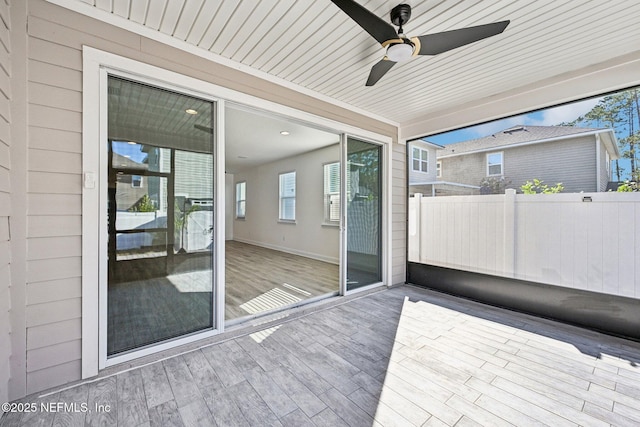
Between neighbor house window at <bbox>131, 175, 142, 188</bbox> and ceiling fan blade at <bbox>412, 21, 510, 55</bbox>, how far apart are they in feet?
7.73

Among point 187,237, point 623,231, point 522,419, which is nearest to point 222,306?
point 187,237

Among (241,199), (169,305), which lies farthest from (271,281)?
(241,199)

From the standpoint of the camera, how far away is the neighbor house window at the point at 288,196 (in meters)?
7.04

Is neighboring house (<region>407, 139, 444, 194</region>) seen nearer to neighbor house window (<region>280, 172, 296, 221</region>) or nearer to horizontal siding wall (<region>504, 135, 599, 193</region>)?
horizontal siding wall (<region>504, 135, 599, 193</region>)

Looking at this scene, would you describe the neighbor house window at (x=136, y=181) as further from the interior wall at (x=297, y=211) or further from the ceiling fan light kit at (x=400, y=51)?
the interior wall at (x=297, y=211)

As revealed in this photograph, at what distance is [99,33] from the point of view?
1.92 m

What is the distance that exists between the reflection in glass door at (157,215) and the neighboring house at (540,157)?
3.27 m

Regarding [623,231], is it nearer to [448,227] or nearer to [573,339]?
[573,339]

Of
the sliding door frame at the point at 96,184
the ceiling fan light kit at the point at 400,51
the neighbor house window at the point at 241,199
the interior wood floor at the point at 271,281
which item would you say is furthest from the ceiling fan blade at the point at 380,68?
the neighbor house window at the point at 241,199

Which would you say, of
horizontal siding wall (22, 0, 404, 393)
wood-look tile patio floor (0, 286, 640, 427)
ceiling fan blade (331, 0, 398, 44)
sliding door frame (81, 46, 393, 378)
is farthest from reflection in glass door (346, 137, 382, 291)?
horizontal siding wall (22, 0, 404, 393)

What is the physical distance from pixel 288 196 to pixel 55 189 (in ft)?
18.1

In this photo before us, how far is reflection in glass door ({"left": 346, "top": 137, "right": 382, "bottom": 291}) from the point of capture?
12.5ft

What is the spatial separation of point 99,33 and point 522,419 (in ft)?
12.4

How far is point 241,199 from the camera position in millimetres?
9430
